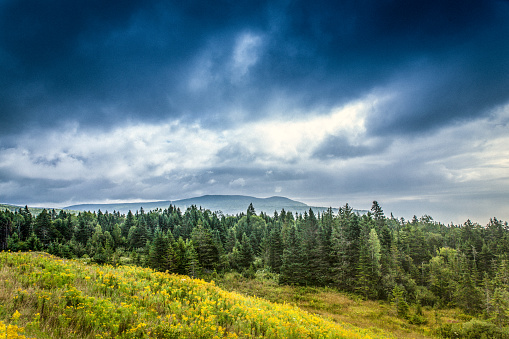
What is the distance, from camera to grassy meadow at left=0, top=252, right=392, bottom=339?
18.0ft

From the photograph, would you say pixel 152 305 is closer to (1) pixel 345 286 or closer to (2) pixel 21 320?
(2) pixel 21 320

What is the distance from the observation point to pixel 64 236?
7656 cm

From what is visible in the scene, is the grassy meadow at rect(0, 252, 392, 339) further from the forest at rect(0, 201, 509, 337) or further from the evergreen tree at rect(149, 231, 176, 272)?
the evergreen tree at rect(149, 231, 176, 272)

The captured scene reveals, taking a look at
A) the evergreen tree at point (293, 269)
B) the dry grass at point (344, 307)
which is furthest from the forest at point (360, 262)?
the dry grass at point (344, 307)

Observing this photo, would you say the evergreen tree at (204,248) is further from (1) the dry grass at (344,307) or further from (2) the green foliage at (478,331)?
(2) the green foliage at (478,331)

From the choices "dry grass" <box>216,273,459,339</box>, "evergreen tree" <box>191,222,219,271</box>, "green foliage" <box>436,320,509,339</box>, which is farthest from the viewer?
"evergreen tree" <box>191,222,219,271</box>

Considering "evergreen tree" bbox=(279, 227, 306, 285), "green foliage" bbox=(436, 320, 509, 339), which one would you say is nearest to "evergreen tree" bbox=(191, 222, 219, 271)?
"evergreen tree" bbox=(279, 227, 306, 285)

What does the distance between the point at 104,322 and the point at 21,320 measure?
1.64 m

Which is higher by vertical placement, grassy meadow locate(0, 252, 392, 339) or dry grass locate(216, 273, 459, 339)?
grassy meadow locate(0, 252, 392, 339)

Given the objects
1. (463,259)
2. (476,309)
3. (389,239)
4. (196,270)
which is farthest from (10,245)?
(463,259)

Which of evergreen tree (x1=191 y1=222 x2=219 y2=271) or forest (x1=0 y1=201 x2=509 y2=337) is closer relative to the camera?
forest (x1=0 y1=201 x2=509 y2=337)

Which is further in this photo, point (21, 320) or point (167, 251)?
point (167, 251)

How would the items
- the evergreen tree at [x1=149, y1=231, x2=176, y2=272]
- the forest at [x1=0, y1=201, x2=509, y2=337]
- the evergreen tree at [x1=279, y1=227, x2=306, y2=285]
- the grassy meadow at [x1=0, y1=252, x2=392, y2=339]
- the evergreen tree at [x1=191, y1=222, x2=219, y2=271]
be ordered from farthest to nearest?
1. the evergreen tree at [x1=191, y1=222, x2=219, y2=271]
2. the evergreen tree at [x1=279, y1=227, x2=306, y2=285]
3. the evergreen tree at [x1=149, y1=231, x2=176, y2=272]
4. the forest at [x1=0, y1=201, x2=509, y2=337]
5. the grassy meadow at [x1=0, y1=252, x2=392, y2=339]

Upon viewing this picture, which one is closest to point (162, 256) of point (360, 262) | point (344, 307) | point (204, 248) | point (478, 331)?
point (204, 248)
